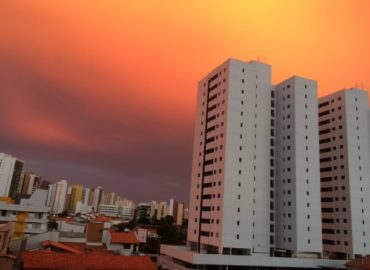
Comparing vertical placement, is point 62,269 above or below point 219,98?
below

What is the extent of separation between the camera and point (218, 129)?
65.8 meters

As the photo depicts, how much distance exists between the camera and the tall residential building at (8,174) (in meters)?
124

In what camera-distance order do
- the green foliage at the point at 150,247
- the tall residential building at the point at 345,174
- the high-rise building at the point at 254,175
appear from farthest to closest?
the green foliage at the point at 150,247
the tall residential building at the point at 345,174
the high-rise building at the point at 254,175

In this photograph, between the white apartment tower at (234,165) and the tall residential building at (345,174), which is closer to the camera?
the white apartment tower at (234,165)

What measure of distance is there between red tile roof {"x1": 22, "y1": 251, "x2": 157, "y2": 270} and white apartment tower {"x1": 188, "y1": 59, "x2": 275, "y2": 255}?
21.5 metres

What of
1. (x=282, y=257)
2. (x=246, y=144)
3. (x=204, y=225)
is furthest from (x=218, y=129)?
(x=282, y=257)

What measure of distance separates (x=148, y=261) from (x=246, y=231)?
2423 centimetres

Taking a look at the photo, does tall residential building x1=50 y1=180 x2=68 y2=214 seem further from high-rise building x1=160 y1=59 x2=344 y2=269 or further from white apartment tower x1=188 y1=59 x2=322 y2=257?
white apartment tower x1=188 y1=59 x2=322 y2=257

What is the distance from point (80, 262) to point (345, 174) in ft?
193

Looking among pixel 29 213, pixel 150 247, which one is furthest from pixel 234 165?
pixel 29 213

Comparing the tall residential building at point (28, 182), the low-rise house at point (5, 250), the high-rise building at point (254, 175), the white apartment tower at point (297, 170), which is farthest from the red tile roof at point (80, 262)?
the tall residential building at point (28, 182)

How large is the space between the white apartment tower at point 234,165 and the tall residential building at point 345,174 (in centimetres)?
1728

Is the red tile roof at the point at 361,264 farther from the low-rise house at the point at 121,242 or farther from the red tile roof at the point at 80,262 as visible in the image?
the low-rise house at the point at 121,242

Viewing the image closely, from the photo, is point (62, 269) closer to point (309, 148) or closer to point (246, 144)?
point (246, 144)
